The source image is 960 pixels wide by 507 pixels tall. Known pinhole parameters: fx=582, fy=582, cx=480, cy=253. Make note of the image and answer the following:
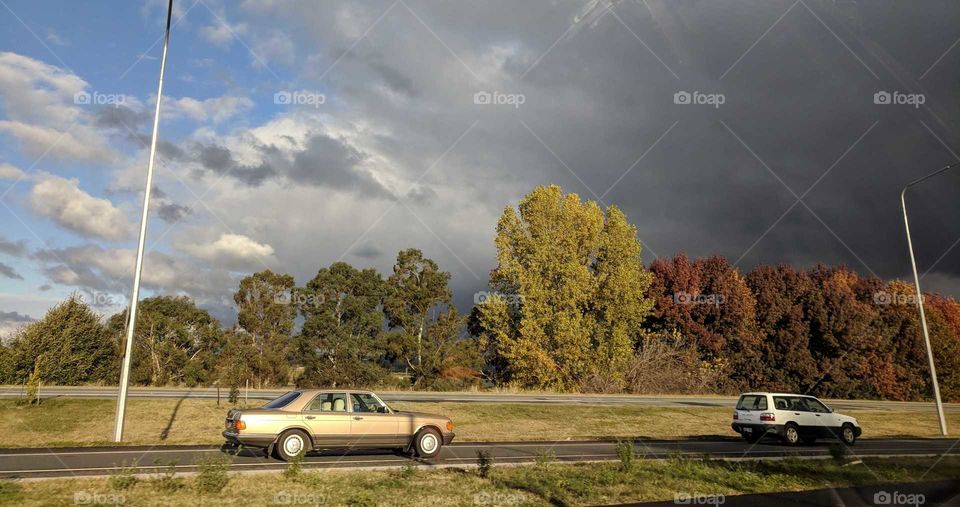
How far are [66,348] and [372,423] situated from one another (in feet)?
108

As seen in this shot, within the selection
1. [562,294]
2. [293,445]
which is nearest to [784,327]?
[562,294]

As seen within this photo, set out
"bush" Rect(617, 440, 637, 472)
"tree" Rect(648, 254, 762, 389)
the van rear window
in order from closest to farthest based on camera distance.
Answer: "bush" Rect(617, 440, 637, 472) < the van rear window < "tree" Rect(648, 254, 762, 389)

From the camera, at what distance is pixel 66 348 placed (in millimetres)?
36688

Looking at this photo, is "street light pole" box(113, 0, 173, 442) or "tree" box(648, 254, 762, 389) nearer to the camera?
"street light pole" box(113, 0, 173, 442)

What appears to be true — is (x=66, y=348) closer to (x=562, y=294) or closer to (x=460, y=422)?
(x=460, y=422)

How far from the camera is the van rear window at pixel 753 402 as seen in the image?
21.3 metres

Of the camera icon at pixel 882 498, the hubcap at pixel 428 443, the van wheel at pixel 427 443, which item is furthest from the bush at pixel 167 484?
the camera icon at pixel 882 498

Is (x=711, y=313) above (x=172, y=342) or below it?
above

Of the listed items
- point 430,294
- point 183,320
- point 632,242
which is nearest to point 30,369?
point 183,320

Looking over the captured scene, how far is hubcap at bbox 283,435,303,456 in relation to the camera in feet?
42.2

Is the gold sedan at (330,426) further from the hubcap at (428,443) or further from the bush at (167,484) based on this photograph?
the bush at (167,484)

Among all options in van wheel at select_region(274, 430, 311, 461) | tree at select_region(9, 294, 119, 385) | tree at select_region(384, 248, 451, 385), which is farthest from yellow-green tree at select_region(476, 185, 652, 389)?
van wheel at select_region(274, 430, 311, 461)

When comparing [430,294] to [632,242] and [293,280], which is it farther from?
[632,242]

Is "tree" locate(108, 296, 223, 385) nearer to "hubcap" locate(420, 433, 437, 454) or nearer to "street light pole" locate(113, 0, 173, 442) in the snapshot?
"street light pole" locate(113, 0, 173, 442)
